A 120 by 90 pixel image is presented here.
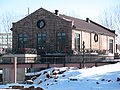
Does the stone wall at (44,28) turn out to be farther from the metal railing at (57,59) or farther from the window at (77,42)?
the metal railing at (57,59)

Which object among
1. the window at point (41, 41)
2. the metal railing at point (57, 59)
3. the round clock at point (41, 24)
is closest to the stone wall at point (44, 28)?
the round clock at point (41, 24)

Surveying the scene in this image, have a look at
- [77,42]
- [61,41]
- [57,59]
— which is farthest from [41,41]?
[57,59]

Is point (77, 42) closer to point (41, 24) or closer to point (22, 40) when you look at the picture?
point (41, 24)

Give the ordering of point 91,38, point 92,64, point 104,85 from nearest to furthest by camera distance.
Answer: point 104,85
point 92,64
point 91,38

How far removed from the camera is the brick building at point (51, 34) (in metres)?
39.1

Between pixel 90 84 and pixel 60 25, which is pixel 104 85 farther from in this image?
pixel 60 25

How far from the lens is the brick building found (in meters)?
39.1

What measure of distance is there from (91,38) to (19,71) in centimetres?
1516

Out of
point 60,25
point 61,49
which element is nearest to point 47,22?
point 60,25

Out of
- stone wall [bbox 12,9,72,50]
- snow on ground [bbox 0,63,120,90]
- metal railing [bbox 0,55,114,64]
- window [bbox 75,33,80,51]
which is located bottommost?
snow on ground [bbox 0,63,120,90]

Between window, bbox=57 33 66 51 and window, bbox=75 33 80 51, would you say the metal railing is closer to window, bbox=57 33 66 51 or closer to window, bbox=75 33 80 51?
window, bbox=57 33 66 51

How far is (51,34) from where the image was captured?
40.2m

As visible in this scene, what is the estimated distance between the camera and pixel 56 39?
39.8 metres

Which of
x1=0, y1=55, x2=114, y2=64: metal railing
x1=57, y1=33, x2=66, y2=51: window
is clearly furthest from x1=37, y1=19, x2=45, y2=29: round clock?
x1=0, y1=55, x2=114, y2=64: metal railing
